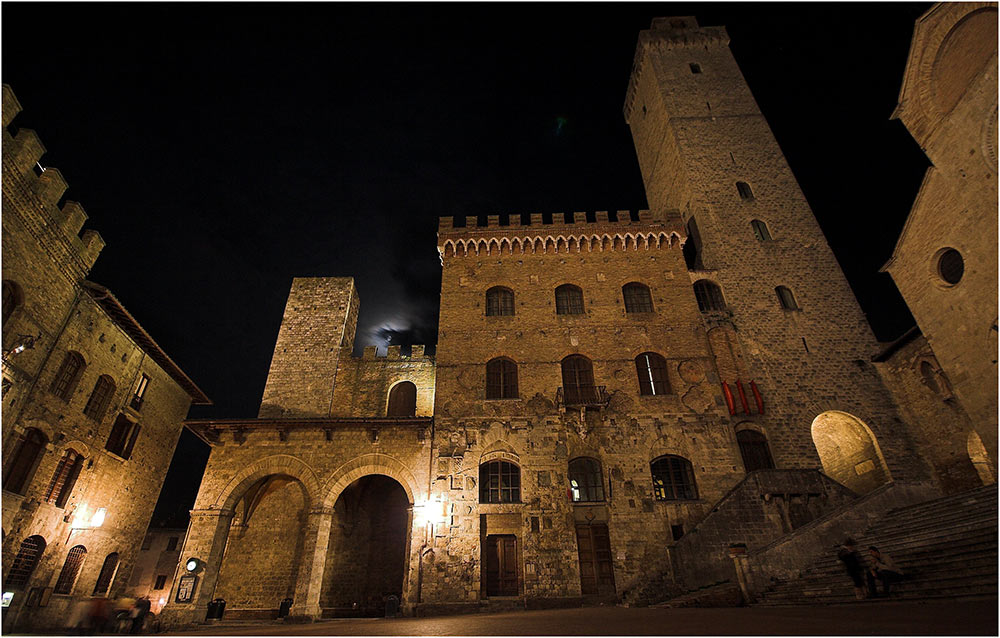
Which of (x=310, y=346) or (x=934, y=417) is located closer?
(x=934, y=417)

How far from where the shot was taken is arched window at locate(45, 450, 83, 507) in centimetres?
1508

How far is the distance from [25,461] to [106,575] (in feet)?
22.5

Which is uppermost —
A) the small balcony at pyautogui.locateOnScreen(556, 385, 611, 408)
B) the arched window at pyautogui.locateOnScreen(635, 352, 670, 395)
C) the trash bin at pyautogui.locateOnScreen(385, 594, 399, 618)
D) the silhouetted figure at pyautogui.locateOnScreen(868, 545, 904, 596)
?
the arched window at pyautogui.locateOnScreen(635, 352, 670, 395)

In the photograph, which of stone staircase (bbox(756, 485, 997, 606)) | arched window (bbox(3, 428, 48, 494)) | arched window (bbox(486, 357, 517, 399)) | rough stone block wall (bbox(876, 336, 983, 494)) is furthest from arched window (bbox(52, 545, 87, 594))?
rough stone block wall (bbox(876, 336, 983, 494))

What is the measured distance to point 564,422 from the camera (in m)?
16.5

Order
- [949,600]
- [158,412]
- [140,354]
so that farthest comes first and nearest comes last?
[158,412]
[140,354]
[949,600]

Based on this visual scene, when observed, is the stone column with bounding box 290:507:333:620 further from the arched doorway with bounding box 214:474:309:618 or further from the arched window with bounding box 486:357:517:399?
the arched window with bounding box 486:357:517:399

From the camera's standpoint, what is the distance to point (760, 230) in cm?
2230

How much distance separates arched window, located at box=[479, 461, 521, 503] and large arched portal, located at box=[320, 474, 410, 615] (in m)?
2.98

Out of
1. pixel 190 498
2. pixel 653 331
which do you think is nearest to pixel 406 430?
pixel 653 331

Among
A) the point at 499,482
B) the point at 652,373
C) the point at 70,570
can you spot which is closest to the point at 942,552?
the point at 652,373

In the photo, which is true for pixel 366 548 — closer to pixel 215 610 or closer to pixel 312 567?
pixel 312 567

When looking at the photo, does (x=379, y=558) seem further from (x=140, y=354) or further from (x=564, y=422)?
(x=140, y=354)

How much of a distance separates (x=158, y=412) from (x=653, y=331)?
22619 millimetres
